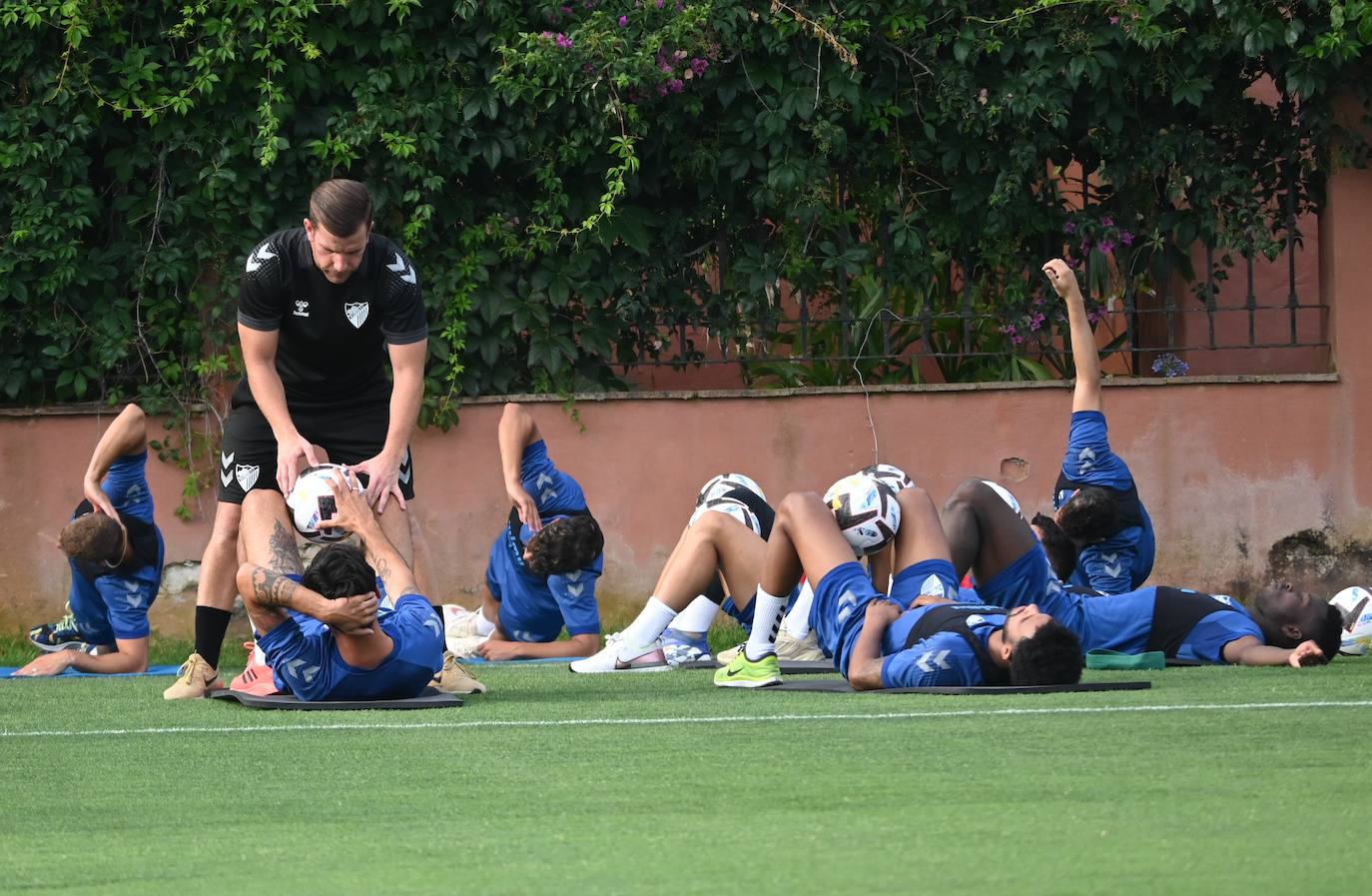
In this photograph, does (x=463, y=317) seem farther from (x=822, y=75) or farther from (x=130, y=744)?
(x=130, y=744)

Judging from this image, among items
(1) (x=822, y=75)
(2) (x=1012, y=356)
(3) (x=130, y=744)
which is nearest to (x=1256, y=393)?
(2) (x=1012, y=356)

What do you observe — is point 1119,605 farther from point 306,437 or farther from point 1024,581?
point 306,437

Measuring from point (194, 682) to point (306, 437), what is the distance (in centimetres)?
106

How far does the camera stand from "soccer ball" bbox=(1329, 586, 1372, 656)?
8.30m

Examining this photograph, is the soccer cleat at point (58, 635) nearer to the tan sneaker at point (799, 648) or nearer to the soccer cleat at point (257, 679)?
the soccer cleat at point (257, 679)

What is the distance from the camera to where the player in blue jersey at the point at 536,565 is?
352 inches

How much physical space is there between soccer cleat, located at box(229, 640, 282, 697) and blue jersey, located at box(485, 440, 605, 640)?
87.8 inches

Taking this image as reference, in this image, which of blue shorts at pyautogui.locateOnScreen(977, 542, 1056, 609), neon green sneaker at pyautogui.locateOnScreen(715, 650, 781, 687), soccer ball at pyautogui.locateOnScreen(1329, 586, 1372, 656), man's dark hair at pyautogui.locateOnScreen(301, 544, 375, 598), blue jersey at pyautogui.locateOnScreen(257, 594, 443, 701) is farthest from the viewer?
soccer ball at pyautogui.locateOnScreen(1329, 586, 1372, 656)

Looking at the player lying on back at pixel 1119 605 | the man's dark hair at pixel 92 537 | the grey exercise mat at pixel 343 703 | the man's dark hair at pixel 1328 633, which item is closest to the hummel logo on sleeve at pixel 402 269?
the grey exercise mat at pixel 343 703

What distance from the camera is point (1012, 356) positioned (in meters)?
11.3

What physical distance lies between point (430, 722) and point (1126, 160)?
6.71m

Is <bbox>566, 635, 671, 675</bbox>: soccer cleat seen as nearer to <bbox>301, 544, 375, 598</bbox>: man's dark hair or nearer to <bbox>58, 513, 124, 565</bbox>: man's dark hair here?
<bbox>301, 544, 375, 598</bbox>: man's dark hair

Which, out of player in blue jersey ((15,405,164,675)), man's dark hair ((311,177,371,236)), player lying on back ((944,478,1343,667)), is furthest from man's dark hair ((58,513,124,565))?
player lying on back ((944,478,1343,667))

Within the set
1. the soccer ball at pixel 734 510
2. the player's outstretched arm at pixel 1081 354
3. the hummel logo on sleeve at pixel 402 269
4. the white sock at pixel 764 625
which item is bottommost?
the white sock at pixel 764 625
